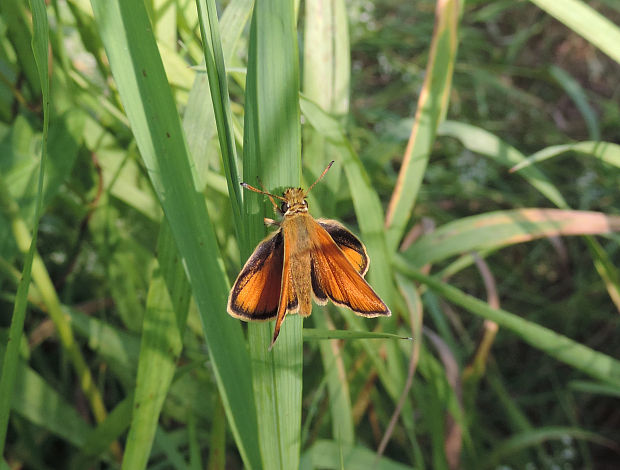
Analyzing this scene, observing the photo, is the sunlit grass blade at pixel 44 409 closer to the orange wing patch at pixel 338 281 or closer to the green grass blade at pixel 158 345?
the green grass blade at pixel 158 345

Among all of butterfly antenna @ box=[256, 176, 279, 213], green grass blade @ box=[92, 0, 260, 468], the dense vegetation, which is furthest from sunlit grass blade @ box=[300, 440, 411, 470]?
butterfly antenna @ box=[256, 176, 279, 213]

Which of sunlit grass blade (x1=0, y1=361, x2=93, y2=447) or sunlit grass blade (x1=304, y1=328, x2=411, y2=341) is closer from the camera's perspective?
sunlit grass blade (x1=304, y1=328, x2=411, y2=341)

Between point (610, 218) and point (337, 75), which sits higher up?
point (337, 75)

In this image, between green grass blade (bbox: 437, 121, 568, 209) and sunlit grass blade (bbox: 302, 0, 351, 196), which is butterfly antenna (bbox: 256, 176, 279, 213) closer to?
sunlit grass blade (bbox: 302, 0, 351, 196)

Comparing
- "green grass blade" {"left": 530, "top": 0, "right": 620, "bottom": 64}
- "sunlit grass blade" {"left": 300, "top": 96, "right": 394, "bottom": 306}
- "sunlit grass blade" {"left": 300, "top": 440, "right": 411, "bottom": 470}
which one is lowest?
"sunlit grass blade" {"left": 300, "top": 440, "right": 411, "bottom": 470}

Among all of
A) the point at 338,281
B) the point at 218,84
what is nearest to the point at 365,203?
the point at 338,281

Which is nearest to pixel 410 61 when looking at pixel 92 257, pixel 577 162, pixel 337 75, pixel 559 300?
pixel 577 162

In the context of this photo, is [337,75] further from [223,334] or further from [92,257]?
[92,257]
